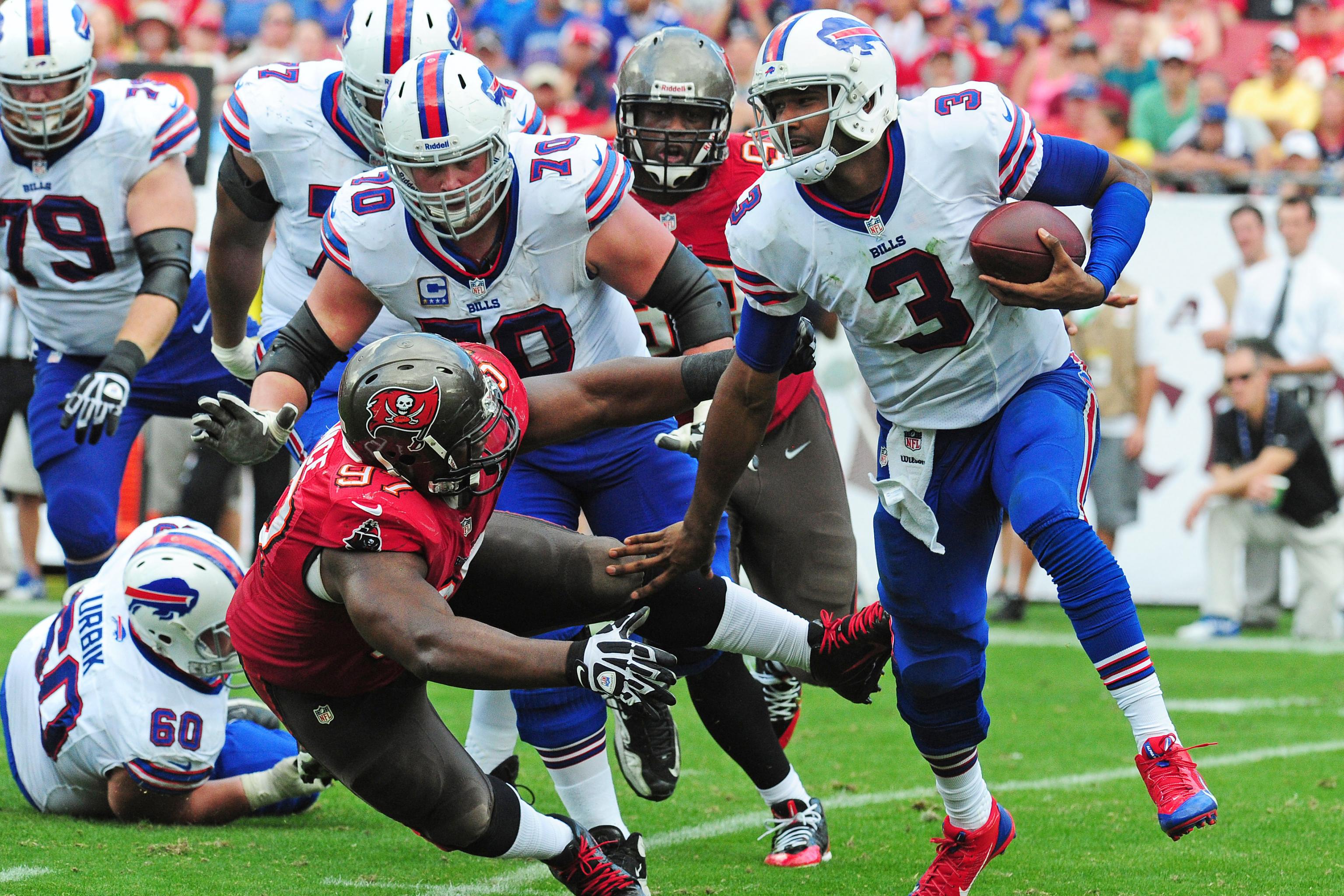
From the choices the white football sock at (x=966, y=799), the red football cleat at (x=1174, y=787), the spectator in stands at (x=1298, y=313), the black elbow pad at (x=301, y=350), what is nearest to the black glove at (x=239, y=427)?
the black elbow pad at (x=301, y=350)

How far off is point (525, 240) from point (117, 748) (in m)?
1.83

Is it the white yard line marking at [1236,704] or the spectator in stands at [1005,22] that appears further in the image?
the spectator in stands at [1005,22]

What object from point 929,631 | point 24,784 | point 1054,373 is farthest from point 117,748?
point 1054,373

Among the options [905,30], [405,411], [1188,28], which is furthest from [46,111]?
[1188,28]

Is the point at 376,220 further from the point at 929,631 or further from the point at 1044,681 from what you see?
the point at 1044,681

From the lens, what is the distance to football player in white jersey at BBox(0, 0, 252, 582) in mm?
5441

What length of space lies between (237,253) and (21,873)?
2050 millimetres

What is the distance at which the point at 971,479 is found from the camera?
3.78m

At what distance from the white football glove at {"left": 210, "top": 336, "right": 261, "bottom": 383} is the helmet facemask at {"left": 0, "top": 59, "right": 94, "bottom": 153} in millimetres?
947

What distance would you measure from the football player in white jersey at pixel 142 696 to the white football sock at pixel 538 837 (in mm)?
1148

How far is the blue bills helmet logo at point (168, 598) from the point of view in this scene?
4.41 m

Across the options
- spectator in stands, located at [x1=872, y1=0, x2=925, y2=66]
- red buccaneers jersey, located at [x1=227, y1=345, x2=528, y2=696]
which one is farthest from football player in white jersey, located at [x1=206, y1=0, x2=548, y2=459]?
spectator in stands, located at [x1=872, y1=0, x2=925, y2=66]

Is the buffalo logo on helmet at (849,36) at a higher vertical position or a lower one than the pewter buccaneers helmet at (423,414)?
higher

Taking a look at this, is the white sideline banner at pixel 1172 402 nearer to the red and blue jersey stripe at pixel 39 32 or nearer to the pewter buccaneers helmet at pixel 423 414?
the red and blue jersey stripe at pixel 39 32
